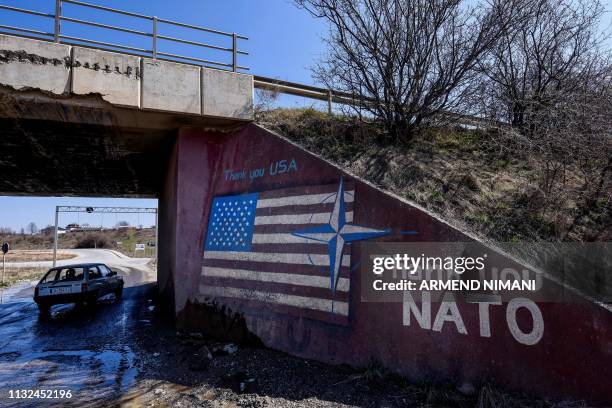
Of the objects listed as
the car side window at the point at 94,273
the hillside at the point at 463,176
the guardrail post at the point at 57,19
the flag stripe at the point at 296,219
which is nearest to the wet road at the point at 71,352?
the car side window at the point at 94,273

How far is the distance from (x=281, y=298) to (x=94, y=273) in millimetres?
9897

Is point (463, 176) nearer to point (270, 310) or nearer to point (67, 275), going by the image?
point (270, 310)

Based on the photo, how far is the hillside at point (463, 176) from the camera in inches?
206

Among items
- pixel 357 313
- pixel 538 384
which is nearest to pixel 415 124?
pixel 357 313

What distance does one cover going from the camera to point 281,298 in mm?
6828

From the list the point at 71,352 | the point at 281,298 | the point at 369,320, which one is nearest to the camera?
the point at 369,320

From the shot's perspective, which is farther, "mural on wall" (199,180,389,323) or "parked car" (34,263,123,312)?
"parked car" (34,263,123,312)

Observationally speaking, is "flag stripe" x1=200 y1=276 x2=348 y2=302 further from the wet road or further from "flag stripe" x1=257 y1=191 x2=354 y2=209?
the wet road

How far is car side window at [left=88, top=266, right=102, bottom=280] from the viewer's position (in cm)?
1330

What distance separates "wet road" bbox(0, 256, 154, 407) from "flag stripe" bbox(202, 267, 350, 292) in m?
2.24

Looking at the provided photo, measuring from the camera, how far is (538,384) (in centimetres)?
408

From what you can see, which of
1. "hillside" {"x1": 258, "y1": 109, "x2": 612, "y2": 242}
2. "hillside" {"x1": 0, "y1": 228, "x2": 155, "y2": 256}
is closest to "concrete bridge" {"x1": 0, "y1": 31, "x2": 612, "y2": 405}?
"hillside" {"x1": 258, "y1": 109, "x2": 612, "y2": 242}

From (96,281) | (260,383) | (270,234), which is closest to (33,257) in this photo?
(96,281)

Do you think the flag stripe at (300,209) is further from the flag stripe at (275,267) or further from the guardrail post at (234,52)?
the guardrail post at (234,52)
